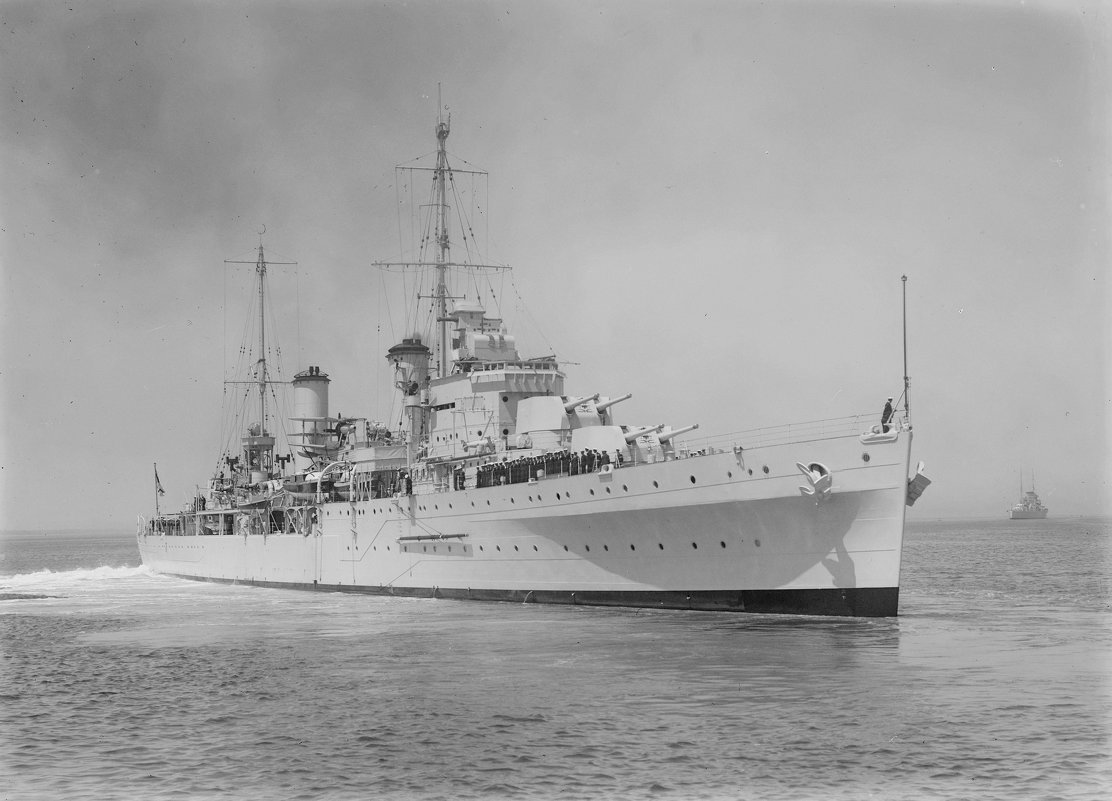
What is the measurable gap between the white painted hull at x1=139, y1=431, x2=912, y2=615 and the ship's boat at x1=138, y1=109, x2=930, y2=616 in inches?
1.7

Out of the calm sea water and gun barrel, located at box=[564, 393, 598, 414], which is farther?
gun barrel, located at box=[564, 393, 598, 414]

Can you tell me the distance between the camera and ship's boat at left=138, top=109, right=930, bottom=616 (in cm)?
2627

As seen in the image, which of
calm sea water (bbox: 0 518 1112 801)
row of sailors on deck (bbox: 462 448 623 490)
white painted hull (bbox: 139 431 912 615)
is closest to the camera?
calm sea water (bbox: 0 518 1112 801)

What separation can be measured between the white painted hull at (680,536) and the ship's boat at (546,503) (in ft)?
0.14

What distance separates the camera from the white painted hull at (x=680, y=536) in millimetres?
25953

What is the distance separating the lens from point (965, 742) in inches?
587

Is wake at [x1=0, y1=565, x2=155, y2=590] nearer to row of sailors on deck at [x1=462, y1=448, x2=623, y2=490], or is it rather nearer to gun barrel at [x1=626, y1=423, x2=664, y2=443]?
row of sailors on deck at [x1=462, y1=448, x2=623, y2=490]

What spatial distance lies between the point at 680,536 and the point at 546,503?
14.6 ft

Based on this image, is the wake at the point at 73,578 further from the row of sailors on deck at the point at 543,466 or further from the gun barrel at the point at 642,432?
the gun barrel at the point at 642,432

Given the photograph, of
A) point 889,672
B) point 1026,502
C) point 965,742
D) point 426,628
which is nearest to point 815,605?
point 889,672

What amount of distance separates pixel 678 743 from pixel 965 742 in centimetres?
389

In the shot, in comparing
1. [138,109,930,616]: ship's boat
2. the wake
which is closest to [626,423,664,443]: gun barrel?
[138,109,930,616]: ship's boat

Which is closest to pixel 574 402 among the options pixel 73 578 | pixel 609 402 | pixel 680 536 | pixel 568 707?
pixel 609 402

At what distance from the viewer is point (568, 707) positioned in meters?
17.7
